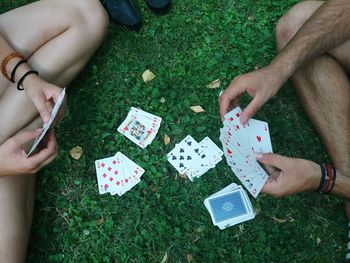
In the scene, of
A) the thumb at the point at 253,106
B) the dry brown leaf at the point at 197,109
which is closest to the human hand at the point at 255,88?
the thumb at the point at 253,106

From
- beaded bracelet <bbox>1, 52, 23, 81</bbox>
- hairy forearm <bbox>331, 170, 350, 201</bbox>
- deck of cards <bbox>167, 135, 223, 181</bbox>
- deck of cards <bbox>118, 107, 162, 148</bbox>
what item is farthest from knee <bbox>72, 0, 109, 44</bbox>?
hairy forearm <bbox>331, 170, 350, 201</bbox>

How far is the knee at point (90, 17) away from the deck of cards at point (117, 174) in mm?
906

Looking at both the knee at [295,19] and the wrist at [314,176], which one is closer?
the wrist at [314,176]

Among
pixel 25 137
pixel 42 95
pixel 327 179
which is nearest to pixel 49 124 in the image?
pixel 25 137

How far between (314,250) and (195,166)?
987 mm

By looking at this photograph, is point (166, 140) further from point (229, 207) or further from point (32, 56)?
point (32, 56)

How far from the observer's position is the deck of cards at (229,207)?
282 cm

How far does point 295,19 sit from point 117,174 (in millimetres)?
1701

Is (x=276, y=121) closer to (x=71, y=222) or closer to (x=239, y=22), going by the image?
(x=239, y=22)

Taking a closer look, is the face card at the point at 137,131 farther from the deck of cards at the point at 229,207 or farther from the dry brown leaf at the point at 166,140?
the deck of cards at the point at 229,207

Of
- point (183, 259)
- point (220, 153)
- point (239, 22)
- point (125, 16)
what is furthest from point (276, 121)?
point (125, 16)

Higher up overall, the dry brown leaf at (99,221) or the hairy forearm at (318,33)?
the hairy forearm at (318,33)

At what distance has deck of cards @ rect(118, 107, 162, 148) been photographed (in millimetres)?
3094

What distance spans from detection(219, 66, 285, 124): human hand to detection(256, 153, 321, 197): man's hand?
0.95 ft
